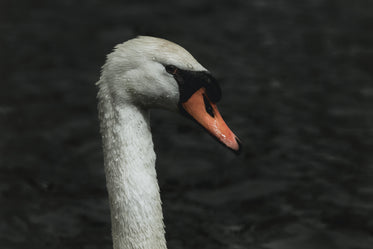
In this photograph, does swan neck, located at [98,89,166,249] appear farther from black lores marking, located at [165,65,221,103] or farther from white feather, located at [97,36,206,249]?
black lores marking, located at [165,65,221,103]

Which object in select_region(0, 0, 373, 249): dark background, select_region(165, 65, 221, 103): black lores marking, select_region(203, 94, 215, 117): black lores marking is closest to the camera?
select_region(165, 65, 221, 103): black lores marking

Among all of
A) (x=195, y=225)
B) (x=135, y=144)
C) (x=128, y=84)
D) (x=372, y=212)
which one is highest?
(x=128, y=84)

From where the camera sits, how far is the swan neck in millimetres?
4246

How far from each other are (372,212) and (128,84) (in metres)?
3.39

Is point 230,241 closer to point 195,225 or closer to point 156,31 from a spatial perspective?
point 195,225

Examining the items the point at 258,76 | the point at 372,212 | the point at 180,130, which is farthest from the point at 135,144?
the point at 258,76

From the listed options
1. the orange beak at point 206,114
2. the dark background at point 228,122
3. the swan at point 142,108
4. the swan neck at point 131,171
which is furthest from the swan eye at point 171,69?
the dark background at point 228,122

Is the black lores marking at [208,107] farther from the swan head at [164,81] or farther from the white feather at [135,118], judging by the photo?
the white feather at [135,118]

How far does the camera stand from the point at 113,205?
4.37 metres

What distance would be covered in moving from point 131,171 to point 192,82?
612 mm

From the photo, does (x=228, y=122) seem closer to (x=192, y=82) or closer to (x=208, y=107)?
(x=208, y=107)

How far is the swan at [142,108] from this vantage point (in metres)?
4.18

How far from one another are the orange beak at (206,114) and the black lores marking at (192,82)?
0.03 m

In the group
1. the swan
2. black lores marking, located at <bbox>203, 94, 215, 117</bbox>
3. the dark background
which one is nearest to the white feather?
the swan
